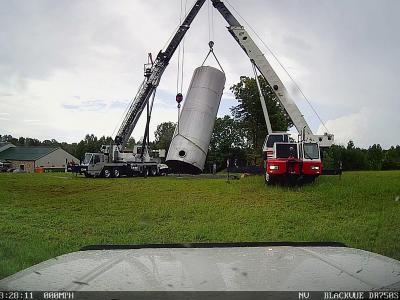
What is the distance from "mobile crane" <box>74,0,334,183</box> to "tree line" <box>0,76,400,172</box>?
0.17m

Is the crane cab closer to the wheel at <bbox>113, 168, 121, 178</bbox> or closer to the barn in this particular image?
the wheel at <bbox>113, 168, 121, 178</bbox>

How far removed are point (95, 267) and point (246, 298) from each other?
0.72 metres

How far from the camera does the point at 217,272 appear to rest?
148cm

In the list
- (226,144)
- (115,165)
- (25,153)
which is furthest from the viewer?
(226,144)

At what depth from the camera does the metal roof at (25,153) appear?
134 inches

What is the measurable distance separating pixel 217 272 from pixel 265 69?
4261 mm

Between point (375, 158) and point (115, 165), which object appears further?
point (115, 165)

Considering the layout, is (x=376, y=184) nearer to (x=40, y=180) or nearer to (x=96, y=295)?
(x=96, y=295)

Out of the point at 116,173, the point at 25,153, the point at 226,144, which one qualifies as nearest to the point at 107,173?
the point at 116,173

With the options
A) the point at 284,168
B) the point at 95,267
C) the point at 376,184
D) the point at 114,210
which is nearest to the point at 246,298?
the point at 95,267

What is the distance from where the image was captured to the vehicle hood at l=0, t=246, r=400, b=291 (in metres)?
1.35

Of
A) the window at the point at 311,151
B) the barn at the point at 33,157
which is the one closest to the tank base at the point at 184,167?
the window at the point at 311,151

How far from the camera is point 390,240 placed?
263 cm

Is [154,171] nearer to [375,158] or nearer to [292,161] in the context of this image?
[292,161]
